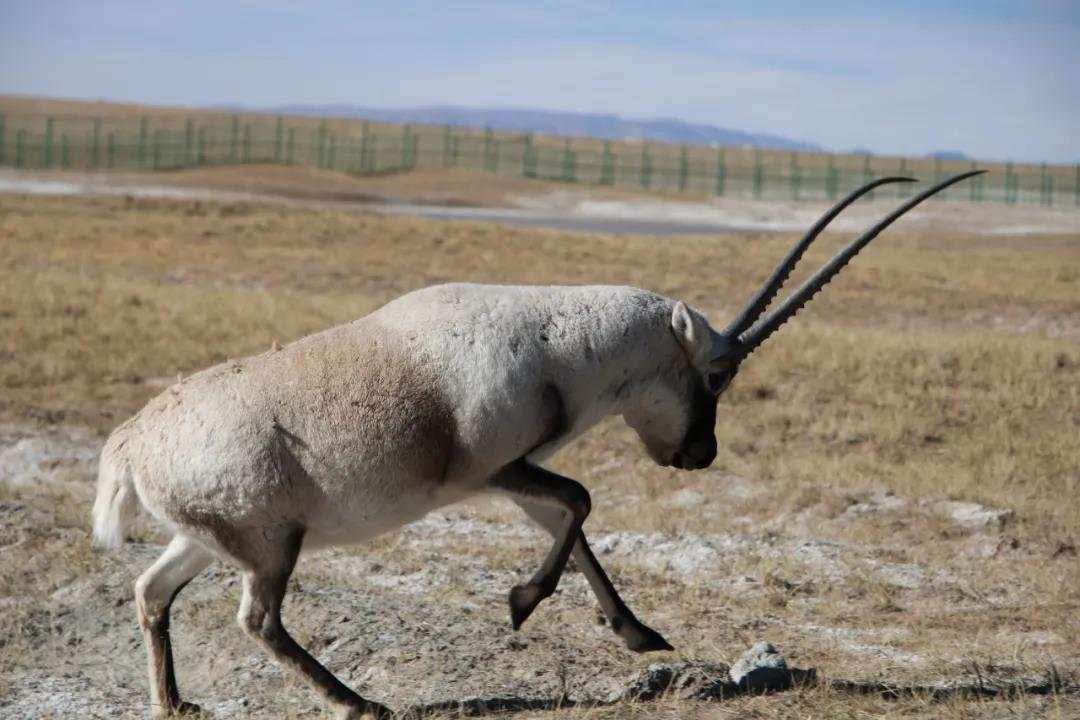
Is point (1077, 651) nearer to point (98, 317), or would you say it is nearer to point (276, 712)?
point (276, 712)

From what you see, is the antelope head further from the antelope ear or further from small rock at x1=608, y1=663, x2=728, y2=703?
small rock at x1=608, y1=663, x2=728, y2=703

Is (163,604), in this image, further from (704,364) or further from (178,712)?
(704,364)

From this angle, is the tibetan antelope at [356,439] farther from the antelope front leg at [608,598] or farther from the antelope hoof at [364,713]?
the antelope front leg at [608,598]

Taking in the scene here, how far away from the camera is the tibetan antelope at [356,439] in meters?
5.92

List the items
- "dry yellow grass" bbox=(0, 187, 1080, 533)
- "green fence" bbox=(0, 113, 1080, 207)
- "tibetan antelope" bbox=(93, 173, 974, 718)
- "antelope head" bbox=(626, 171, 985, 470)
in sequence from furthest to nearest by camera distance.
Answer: "green fence" bbox=(0, 113, 1080, 207) → "dry yellow grass" bbox=(0, 187, 1080, 533) → "antelope head" bbox=(626, 171, 985, 470) → "tibetan antelope" bbox=(93, 173, 974, 718)

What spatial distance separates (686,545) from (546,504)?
3.88 m

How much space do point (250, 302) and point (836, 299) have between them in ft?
31.1

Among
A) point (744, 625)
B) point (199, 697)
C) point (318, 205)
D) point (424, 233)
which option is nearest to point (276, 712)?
point (199, 697)

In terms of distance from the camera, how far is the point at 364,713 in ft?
19.9

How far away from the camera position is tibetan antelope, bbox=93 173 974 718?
5.92 meters

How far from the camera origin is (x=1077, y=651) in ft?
24.5

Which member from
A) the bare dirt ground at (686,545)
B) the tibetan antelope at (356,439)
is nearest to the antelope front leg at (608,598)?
the bare dirt ground at (686,545)

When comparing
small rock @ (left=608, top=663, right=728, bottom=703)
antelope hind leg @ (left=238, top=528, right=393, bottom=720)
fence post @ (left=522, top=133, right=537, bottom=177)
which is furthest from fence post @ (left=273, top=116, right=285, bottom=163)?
antelope hind leg @ (left=238, top=528, right=393, bottom=720)

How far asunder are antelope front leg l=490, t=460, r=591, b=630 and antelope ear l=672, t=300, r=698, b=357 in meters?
0.87
